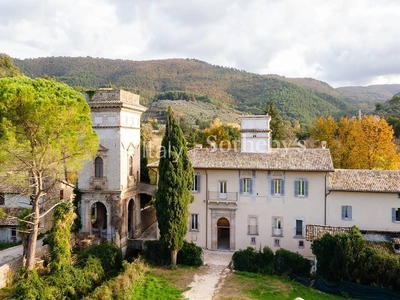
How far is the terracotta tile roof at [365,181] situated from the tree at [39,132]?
630 inches

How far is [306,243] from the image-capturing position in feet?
77.3

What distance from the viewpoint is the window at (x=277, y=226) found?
24.2m

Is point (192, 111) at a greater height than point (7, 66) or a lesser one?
lesser

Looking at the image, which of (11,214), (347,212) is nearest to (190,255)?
(347,212)

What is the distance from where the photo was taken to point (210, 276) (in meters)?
20.7

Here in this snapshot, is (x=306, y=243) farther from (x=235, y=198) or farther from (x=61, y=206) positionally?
(x=61, y=206)

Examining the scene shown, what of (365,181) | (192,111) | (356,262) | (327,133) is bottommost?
(356,262)

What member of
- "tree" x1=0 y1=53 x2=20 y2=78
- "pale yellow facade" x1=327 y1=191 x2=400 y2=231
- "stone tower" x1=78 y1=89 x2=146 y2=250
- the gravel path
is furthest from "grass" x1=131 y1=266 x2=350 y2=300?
"tree" x1=0 y1=53 x2=20 y2=78

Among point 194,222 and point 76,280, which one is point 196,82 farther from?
point 76,280

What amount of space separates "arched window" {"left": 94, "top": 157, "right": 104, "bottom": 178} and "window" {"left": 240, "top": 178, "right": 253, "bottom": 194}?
9.96m

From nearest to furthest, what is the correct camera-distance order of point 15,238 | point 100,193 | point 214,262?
point 214,262 → point 100,193 → point 15,238

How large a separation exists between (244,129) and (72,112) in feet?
42.6

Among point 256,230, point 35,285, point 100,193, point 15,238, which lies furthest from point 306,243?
point 15,238

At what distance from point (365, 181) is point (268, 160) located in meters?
6.51
